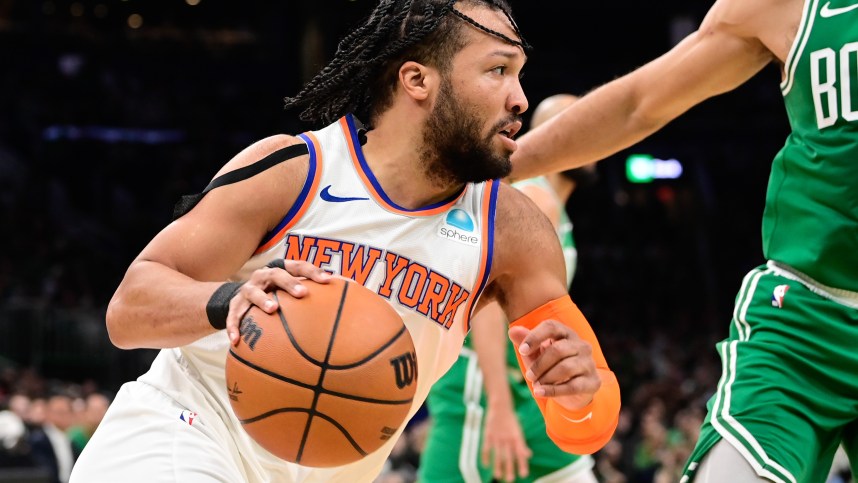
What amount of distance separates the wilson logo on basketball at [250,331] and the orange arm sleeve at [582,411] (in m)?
0.92

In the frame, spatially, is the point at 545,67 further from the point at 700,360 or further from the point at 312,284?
the point at 312,284

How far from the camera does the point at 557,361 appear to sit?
9.27 feet

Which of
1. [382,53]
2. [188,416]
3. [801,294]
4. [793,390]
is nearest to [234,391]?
[188,416]

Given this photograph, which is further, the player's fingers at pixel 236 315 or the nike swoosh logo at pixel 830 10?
the nike swoosh logo at pixel 830 10

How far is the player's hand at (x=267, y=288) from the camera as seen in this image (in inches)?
97.2

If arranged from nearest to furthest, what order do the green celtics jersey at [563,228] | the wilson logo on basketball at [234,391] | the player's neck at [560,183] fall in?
1. the wilson logo on basketball at [234,391]
2. the green celtics jersey at [563,228]
3. the player's neck at [560,183]

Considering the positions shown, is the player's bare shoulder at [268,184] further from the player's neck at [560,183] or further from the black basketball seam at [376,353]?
Result: the player's neck at [560,183]

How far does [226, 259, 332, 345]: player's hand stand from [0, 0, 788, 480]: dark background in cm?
1225

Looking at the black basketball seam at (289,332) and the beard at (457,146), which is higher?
the beard at (457,146)

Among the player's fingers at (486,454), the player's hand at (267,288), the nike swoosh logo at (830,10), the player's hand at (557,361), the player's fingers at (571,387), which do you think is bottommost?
the player's fingers at (486,454)

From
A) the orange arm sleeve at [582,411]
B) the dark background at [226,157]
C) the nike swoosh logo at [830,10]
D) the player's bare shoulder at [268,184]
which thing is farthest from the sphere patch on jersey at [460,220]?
the dark background at [226,157]

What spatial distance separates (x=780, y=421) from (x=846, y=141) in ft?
2.61

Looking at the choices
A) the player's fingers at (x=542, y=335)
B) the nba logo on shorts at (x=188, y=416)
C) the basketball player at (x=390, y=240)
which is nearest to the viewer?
the player's fingers at (x=542, y=335)

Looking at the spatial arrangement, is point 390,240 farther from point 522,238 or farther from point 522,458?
point 522,458
